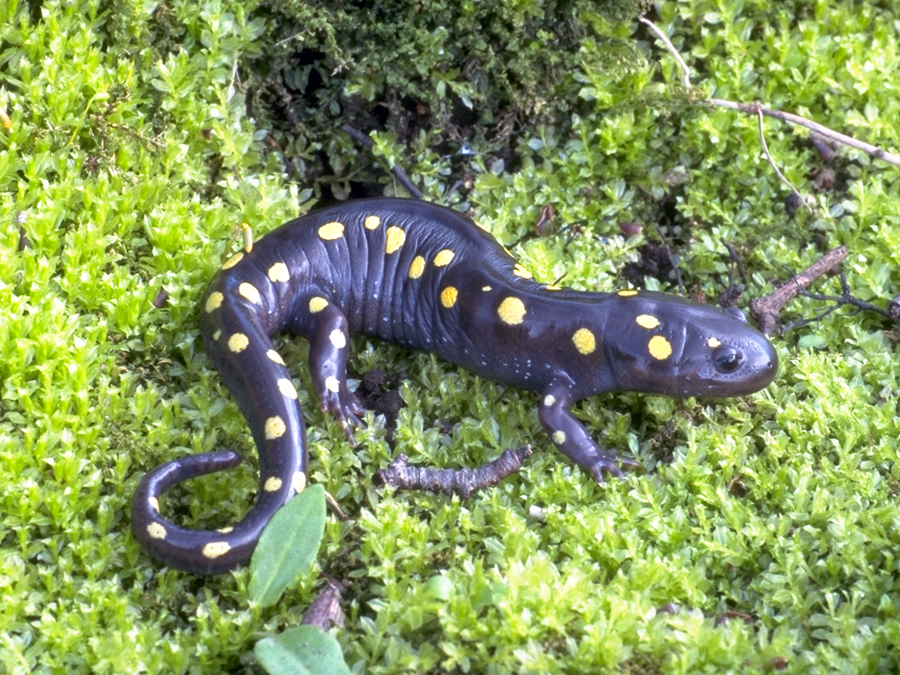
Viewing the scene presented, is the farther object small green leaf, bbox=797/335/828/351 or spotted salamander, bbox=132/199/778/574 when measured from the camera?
small green leaf, bbox=797/335/828/351

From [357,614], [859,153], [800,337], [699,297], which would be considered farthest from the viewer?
[859,153]

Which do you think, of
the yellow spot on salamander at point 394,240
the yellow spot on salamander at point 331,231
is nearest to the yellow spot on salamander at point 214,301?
the yellow spot on salamander at point 331,231

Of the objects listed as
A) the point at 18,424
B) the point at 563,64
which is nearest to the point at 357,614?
the point at 18,424

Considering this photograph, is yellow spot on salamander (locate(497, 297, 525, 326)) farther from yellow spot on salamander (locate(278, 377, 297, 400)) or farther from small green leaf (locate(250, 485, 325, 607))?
small green leaf (locate(250, 485, 325, 607))

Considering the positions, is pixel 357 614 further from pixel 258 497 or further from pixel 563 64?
pixel 563 64

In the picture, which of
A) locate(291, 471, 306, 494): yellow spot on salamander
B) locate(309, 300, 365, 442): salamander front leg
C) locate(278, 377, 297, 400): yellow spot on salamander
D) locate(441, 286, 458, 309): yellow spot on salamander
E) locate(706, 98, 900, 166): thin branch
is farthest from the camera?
locate(706, 98, 900, 166): thin branch

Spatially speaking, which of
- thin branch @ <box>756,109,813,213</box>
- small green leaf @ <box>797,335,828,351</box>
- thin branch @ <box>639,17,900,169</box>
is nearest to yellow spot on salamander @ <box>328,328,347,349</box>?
small green leaf @ <box>797,335,828,351</box>

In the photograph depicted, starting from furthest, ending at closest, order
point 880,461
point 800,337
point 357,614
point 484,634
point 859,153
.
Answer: point 859,153, point 800,337, point 880,461, point 357,614, point 484,634

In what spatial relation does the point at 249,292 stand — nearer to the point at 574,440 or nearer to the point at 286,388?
the point at 286,388
